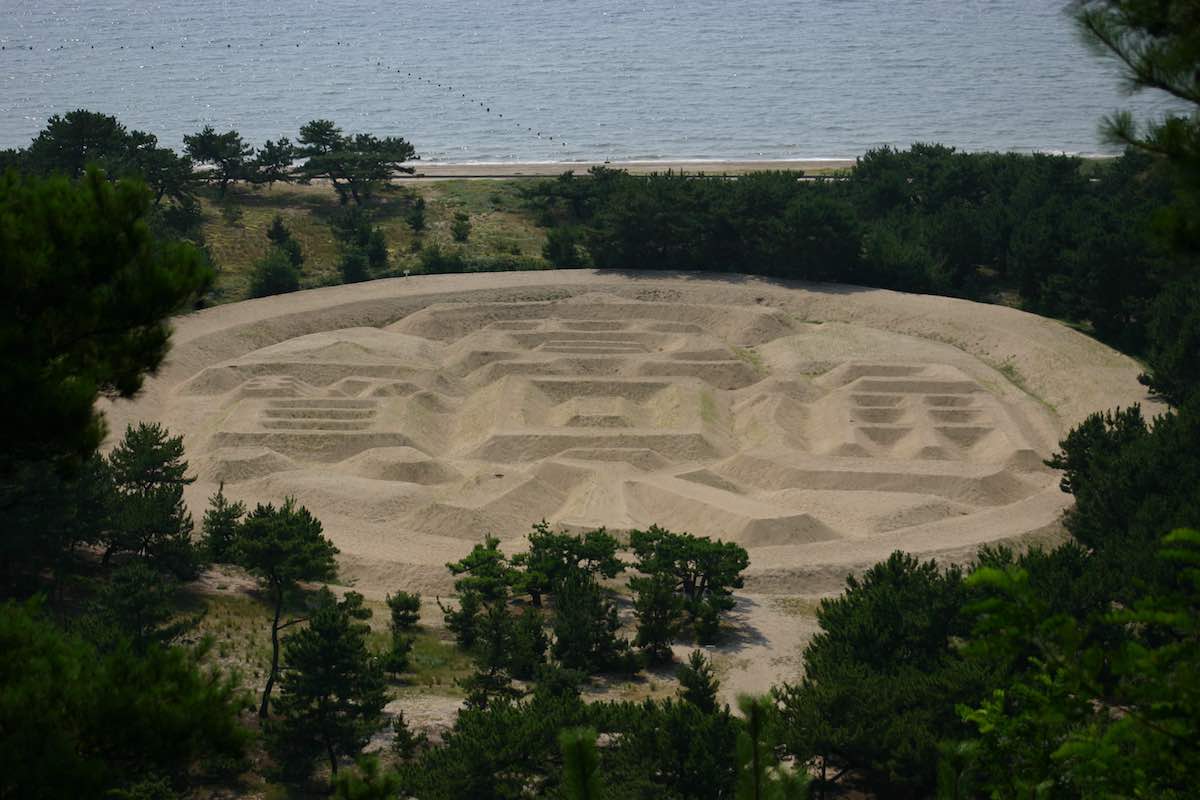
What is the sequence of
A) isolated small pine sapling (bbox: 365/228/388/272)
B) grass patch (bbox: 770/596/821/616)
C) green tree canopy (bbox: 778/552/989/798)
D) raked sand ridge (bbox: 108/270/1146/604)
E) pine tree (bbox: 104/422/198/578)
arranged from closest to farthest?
green tree canopy (bbox: 778/552/989/798) < pine tree (bbox: 104/422/198/578) < grass patch (bbox: 770/596/821/616) < raked sand ridge (bbox: 108/270/1146/604) < isolated small pine sapling (bbox: 365/228/388/272)

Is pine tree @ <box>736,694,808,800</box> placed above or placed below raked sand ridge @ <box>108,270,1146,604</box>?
above

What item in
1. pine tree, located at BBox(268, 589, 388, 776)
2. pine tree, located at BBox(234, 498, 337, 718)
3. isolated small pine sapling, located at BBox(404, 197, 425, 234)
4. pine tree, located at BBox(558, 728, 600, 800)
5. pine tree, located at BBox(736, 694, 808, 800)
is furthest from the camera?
isolated small pine sapling, located at BBox(404, 197, 425, 234)

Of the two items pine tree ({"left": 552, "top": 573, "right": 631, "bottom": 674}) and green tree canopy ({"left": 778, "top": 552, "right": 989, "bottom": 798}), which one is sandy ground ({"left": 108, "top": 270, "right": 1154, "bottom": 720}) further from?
green tree canopy ({"left": 778, "top": 552, "right": 989, "bottom": 798})

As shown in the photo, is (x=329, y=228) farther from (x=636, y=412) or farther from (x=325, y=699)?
(x=325, y=699)

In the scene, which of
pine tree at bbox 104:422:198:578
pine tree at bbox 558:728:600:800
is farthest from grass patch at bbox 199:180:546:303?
pine tree at bbox 558:728:600:800

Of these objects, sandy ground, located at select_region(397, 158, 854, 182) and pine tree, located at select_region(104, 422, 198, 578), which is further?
sandy ground, located at select_region(397, 158, 854, 182)

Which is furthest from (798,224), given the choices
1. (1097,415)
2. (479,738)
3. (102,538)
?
(479,738)

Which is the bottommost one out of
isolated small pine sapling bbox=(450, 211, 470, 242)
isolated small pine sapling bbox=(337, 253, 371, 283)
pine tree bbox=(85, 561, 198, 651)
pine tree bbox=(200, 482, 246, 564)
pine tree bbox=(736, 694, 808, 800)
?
pine tree bbox=(200, 482, 246, 564)
